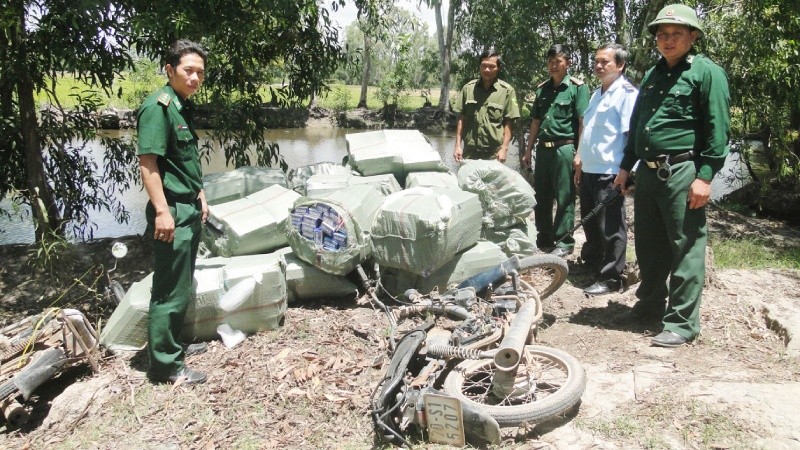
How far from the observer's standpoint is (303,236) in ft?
13.9

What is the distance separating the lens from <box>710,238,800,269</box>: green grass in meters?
5.73

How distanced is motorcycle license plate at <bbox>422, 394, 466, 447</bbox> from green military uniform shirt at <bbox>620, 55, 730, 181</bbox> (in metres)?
1.92

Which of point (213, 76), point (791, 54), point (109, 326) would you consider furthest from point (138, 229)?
point (791, 54)

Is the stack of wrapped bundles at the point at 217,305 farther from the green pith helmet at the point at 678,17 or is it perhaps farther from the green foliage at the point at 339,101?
the green foliage at the point at 339,101

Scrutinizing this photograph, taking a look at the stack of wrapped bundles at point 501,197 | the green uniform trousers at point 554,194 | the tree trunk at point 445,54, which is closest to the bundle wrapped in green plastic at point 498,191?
the stack of wrapped bundles at point 501,197

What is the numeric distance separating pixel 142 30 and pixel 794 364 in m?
4.58

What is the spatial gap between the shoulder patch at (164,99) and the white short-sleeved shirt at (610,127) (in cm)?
284

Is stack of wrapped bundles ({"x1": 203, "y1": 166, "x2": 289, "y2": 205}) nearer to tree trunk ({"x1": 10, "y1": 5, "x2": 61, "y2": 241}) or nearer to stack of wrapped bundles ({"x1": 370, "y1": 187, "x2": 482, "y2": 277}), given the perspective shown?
stack of wrapped bundles ({"x1": 370, "y1": 187, "x2": 482, "y2": 277})

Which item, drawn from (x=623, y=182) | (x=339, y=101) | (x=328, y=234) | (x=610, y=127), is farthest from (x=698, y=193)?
(x=339, y=101)

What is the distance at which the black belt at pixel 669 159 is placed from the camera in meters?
3.62

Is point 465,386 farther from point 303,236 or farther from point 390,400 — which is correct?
point 303,236

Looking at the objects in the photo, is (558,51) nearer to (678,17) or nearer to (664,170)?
(678,17)

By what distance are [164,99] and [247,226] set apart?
1311 millimetres

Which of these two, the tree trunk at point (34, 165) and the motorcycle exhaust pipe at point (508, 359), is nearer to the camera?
the motorcycle exhaust pipe at point (508, 359)
